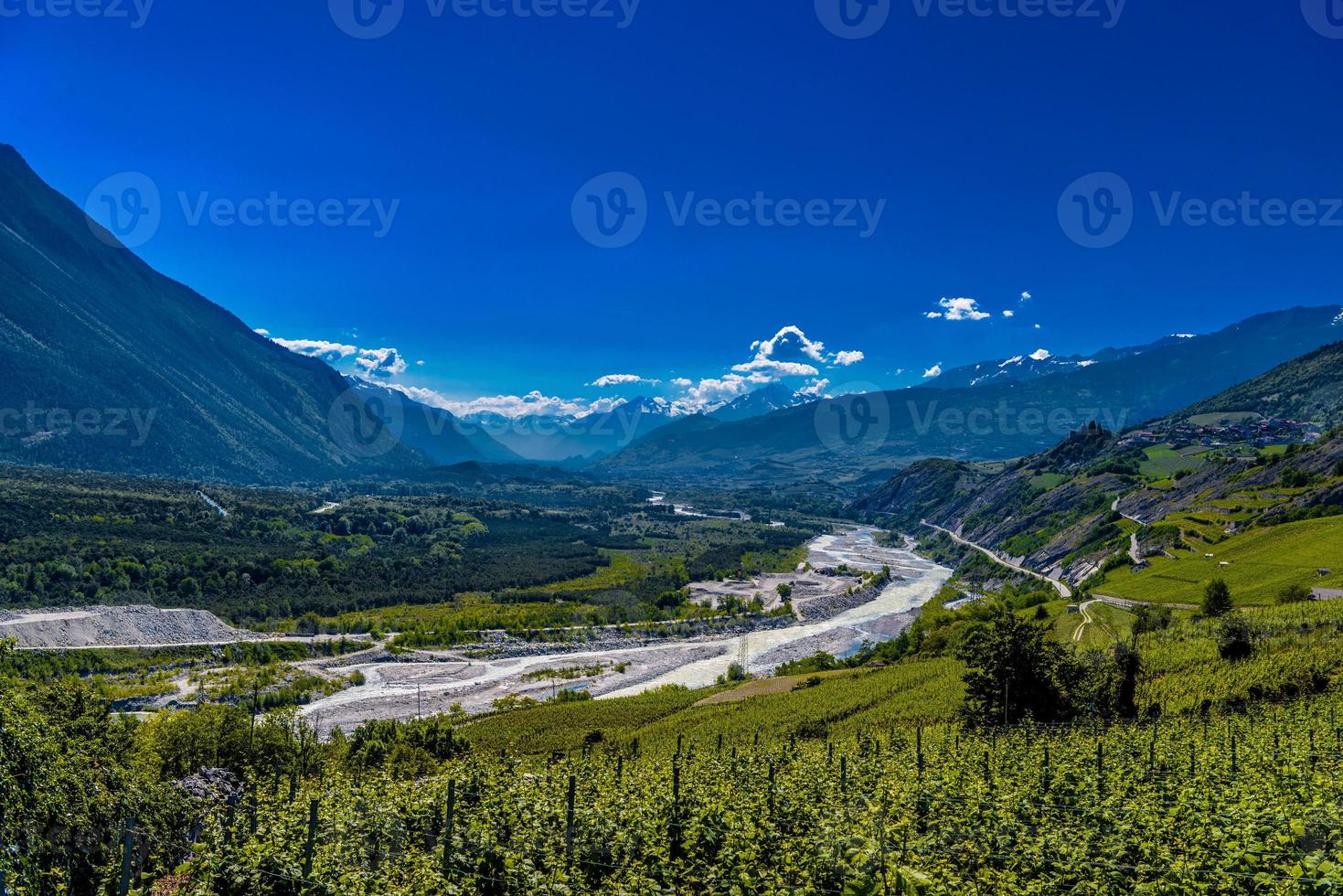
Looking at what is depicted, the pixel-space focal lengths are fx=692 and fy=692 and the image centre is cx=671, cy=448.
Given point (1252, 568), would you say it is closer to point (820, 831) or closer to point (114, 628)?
point (820, 831)

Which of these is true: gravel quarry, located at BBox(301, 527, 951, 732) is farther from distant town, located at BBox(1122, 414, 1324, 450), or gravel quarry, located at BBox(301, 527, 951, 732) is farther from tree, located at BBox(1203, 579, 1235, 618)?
distant town, located at BBox(1122, 414, 1324, 450)

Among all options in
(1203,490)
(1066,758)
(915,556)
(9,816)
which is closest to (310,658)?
(9,816)

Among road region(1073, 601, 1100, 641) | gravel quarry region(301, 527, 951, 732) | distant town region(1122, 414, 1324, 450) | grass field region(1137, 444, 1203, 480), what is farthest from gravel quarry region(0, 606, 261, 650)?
distant town region(1122, 414, 1324, 450)

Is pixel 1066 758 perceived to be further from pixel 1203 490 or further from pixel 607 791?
pixel 1203 490

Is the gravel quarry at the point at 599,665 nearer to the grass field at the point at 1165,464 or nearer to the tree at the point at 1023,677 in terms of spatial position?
the tree at the point at 1023,677

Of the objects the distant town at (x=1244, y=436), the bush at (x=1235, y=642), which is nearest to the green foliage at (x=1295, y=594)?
the bush at (x=1235, y=642)
